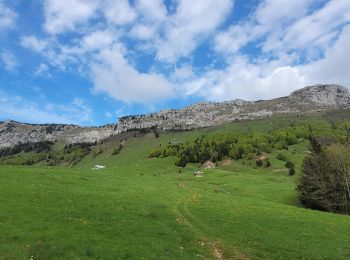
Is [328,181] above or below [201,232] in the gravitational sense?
above

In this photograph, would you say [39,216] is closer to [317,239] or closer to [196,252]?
[196,252]

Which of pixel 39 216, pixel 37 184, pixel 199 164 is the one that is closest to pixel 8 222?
pixel 39 216

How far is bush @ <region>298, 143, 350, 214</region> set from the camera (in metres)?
76.3

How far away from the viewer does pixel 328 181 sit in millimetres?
78000

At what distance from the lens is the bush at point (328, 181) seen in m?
76.3

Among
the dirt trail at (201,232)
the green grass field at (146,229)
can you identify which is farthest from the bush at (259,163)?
the dirt trail at (201,232)

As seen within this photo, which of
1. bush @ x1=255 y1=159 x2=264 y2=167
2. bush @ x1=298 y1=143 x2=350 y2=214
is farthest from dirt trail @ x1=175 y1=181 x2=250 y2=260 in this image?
bush @ x1=255 y1=159 x2=264 y2=167

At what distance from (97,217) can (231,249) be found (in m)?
12.6

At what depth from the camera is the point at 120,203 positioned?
45406mm

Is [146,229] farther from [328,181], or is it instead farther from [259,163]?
[259,163]

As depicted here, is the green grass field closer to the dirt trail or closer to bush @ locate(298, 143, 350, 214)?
the dirt trail

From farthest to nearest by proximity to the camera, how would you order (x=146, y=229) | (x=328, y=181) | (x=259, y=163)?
(x=259, y=163), (x=328, y=181), (x=146, y=229)

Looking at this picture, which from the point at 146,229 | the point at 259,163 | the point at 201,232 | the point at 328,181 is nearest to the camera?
the point at 146,229

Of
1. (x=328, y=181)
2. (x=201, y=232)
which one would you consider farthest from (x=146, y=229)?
(x=328, y=181)
